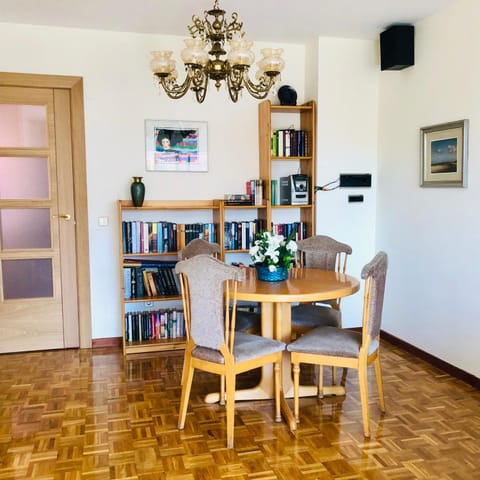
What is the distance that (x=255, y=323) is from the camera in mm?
3629

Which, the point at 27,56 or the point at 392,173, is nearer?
the point at 27,56

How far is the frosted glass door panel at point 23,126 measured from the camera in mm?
4355

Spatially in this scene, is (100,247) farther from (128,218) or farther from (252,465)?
(252,465)

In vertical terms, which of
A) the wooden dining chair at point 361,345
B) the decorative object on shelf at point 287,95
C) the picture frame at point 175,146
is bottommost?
the wooden dining chair at point 361,345

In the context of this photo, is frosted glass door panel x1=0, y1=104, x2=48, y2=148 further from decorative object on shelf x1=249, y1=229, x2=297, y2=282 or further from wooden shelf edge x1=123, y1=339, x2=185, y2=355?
decorative object on shelf x1=249, y1=229, x2=297, y2=282

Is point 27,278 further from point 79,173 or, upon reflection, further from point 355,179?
point 355,179

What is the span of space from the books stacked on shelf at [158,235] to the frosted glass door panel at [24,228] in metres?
0.70

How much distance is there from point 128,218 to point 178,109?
107cm

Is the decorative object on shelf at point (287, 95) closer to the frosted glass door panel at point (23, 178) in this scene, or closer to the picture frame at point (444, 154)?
the picture frame at point (444, 154)

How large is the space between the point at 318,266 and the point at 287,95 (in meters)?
1.65

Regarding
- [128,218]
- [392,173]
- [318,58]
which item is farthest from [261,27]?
[128,218]

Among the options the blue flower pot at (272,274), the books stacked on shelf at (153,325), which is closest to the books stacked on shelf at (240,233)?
the books stacked on shelf at (153,325)

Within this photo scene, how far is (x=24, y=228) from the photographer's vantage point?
14.6 feet

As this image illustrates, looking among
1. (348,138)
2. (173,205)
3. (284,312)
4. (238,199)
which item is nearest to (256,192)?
(238,199)
